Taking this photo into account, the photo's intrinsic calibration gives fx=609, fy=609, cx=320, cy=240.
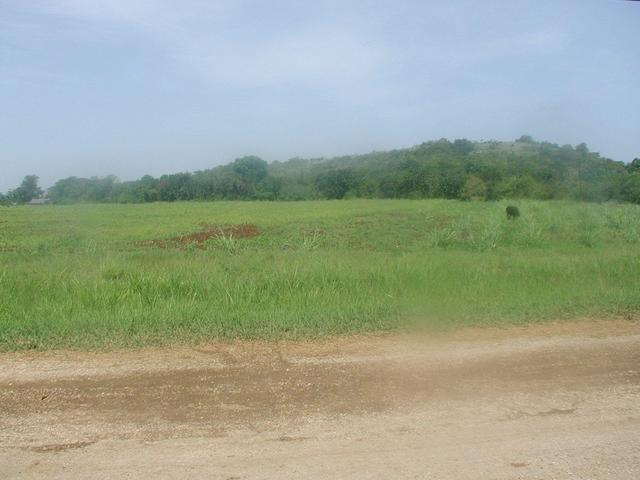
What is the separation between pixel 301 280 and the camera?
9.66m

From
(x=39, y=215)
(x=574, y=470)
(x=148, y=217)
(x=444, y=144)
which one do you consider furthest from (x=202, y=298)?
(x=444, y=144)

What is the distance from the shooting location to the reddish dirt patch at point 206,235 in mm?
15789

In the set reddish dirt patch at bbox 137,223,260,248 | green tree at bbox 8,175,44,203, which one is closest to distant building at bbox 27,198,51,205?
green tree at bbox 8,175,44,203

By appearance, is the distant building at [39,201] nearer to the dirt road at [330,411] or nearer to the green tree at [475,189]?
the green tree at [475,189]

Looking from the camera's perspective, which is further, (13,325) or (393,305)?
(393,305)

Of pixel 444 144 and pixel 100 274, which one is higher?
pixel 444 144

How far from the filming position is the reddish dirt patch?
15789 mm

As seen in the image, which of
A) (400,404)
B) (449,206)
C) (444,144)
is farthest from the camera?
(444,144)

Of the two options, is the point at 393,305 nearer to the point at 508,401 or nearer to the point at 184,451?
the point at 508,401

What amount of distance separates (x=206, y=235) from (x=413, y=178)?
56.6ft

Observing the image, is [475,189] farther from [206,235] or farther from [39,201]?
[39,201]

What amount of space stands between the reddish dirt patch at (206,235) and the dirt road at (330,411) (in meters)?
9.76

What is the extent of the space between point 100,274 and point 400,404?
23.3 ft

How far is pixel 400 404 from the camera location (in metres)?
4.85
